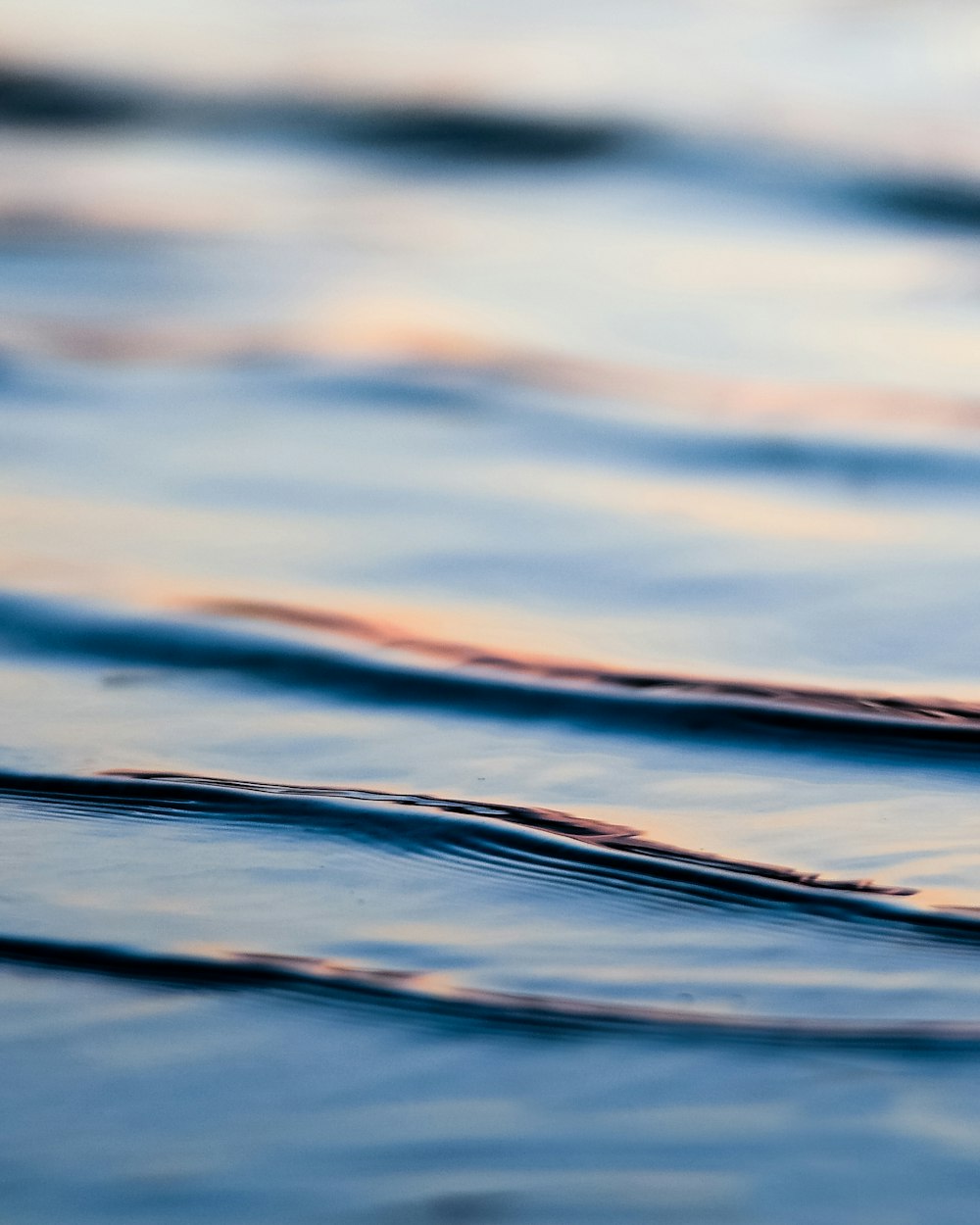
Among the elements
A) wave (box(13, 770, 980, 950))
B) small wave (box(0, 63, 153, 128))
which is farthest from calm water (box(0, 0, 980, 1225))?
small wave (box(0, 63, 153, 128))

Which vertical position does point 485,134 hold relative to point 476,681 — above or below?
above

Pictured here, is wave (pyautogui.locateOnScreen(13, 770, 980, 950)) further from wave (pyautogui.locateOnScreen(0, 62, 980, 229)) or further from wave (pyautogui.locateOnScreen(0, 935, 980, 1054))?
wave (pyautogui.locateOnScreen(0, 62, 980, 229))

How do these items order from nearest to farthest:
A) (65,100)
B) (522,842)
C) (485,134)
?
(522,842) < (485,134) < (65,100)

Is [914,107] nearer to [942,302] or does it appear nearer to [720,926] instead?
[942,302]

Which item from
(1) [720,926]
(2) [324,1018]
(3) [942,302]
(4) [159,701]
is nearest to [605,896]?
(1) [720,926]

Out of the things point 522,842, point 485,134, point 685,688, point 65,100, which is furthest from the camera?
point 65,100

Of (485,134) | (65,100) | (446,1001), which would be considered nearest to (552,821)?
(446,1001)

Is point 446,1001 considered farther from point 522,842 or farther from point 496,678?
point 496,678

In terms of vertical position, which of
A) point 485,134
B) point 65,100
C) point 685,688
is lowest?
point 685,688
